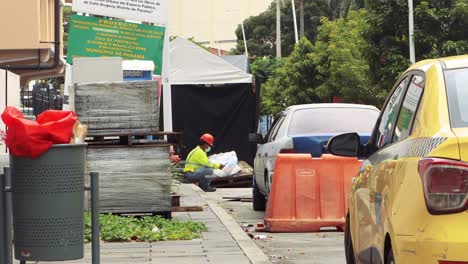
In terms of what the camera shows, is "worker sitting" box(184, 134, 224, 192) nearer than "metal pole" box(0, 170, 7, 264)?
No

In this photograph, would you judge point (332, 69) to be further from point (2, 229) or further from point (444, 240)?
point (444, 240)

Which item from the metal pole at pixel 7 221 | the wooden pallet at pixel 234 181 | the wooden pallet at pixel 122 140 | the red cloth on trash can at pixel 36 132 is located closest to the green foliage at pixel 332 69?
the wooden pallet at pixel 234 181

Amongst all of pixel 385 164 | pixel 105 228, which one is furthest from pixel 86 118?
pixel 385 164

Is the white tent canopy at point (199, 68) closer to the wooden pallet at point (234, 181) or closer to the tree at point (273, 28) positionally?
the wooden pallet at point (234, 181)

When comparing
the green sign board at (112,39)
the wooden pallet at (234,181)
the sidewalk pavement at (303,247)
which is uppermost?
the green sign board at (112,39)

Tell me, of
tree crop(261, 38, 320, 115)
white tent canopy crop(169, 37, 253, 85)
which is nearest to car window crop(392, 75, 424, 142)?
white tent canopy crop(169, 37, 253, 85)

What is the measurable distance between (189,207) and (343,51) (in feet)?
99.4

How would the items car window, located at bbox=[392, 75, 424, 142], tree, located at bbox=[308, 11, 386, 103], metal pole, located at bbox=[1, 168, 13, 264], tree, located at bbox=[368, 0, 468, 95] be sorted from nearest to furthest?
1. car window, located at bbox=[392, 75, 424, 142]
2. metal pole, located at bbox=[1, 168, 13, 264]
3. tree, located at bbox=[368, 0, 468, 95]
4. tree, located at bbox=[308, 11, 386, 103]

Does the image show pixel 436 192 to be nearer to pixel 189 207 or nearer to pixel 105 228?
pixel 105 228

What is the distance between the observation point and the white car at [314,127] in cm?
1409

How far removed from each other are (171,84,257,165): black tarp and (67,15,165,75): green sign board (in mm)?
14645

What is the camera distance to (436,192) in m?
4.72

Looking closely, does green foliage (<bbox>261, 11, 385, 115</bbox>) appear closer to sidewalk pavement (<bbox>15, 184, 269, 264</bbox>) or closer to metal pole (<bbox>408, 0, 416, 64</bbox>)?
metal pole (<bbox>408, 0, 416, 64</bbox>)

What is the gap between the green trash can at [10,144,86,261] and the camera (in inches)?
297
